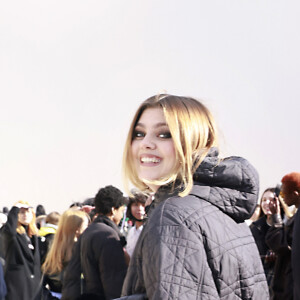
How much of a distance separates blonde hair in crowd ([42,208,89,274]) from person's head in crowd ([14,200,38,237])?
145cm

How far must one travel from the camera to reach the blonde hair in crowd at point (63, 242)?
4752mm

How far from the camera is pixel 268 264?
16.8 ft

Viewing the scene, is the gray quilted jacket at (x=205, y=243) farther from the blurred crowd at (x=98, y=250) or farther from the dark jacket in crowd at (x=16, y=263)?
the dark jacket in crowd at (x=16, y=263)

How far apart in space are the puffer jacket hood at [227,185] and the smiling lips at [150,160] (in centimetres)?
15

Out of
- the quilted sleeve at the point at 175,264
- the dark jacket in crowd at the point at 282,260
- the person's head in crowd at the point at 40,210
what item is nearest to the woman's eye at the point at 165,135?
the quilted sleeve at the point at 175,264

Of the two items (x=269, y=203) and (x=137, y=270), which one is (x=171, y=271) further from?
(x=269, y=203)

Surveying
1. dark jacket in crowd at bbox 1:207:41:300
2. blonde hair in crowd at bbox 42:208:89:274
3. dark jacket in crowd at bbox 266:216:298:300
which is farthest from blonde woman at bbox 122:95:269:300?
dark jacket in crowd at bbox 1:207:41:300

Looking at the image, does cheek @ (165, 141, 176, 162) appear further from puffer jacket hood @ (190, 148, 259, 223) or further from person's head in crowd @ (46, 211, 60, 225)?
person's head in crowd @ (46, 211, 60, 225)

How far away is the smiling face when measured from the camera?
182 centimetres

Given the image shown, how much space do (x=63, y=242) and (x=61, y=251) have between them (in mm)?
81

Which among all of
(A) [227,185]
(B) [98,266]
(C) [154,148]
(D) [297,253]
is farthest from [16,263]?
(A) [227,185]

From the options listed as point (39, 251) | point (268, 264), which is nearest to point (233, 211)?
point (268, 264)

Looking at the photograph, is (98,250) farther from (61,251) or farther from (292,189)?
(292,189)

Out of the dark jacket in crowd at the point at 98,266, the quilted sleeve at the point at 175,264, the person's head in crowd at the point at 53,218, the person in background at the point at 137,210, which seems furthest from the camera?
the person's head in crowd at the point at 53,218
